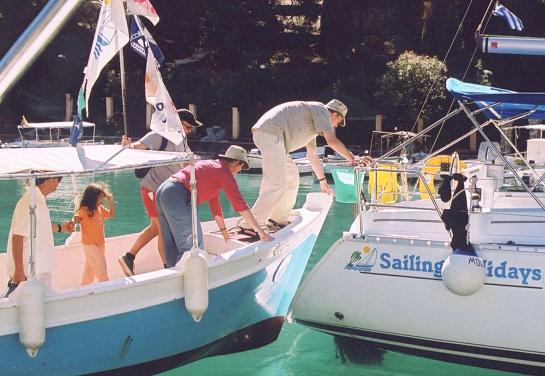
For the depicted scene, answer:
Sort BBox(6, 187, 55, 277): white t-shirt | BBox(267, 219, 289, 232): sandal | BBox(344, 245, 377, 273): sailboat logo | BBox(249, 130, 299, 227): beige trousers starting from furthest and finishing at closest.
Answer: BBox(267, 219, 289, 232): sandal
BBox(249, 130, 299, 227): beige trousers
BBox(344, 245, 377, 273): sailboat logo
BBox(6, 187, 55, 277): white t-shirt

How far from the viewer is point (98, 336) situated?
6.29 meters

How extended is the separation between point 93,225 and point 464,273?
3.23m

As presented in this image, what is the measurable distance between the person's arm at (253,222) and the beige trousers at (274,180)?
739 mm

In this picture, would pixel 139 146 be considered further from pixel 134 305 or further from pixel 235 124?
pixel 235 124

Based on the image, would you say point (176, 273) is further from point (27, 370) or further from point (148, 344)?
point (27, 370)

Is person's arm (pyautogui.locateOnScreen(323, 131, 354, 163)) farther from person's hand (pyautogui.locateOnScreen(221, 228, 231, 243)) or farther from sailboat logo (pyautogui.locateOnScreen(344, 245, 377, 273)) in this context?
person's hand (pyautogui.locateOnScreen(221, 228, 231, 243))

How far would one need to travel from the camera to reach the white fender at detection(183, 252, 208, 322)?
6.59 m

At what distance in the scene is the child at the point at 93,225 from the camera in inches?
278

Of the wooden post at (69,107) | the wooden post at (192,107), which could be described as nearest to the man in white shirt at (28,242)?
the wooden post at (192,107)

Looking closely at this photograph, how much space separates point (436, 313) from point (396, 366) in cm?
81

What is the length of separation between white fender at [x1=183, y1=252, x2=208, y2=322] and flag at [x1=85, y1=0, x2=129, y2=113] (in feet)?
6.46

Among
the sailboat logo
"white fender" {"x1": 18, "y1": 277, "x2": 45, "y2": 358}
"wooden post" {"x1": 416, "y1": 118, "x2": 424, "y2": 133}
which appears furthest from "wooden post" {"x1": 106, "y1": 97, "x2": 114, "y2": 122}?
"white fender" {"x1": 18, "y1": 277, "x2": 45, "y2": 358}

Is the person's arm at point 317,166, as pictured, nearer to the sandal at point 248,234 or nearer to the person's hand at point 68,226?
the sandal at point 248,234

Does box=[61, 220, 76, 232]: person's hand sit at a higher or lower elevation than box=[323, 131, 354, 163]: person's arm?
lower
